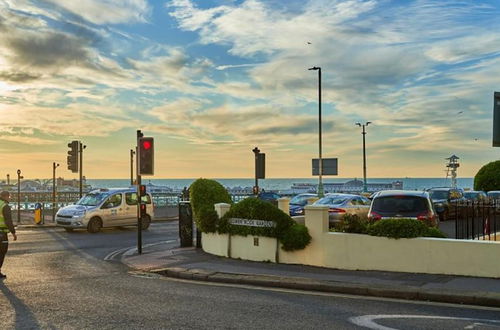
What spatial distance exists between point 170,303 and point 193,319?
130 cm

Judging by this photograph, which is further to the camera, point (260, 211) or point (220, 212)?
point (220, 212)

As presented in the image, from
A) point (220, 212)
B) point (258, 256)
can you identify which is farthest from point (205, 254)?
point (258, 256)

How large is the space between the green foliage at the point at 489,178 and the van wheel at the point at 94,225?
28501mm

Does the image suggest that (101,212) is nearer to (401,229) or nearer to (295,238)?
(295,238)

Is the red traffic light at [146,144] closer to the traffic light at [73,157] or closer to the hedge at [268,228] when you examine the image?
the hedge at [268,228]

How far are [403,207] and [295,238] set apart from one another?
397 centimetres

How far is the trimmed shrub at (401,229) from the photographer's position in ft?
38.3

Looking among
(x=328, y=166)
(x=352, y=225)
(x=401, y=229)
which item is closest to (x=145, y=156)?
(x=352, y=225)

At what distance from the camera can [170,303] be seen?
9.13 metres

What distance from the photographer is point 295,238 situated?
13.0m

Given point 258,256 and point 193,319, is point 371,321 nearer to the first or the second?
point 193,319

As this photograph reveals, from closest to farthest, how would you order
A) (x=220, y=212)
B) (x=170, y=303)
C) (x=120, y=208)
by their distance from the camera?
(x=170, y=303), (x=220, y=212), (x=120, y=208)

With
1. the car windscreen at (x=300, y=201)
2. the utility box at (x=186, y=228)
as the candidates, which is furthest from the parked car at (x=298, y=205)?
the utility box at (x=186, y=228)

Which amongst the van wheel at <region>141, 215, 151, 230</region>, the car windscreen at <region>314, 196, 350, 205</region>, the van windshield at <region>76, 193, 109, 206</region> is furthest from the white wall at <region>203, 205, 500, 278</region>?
the van wheel at <region>141, 215, 151, 230</region>
